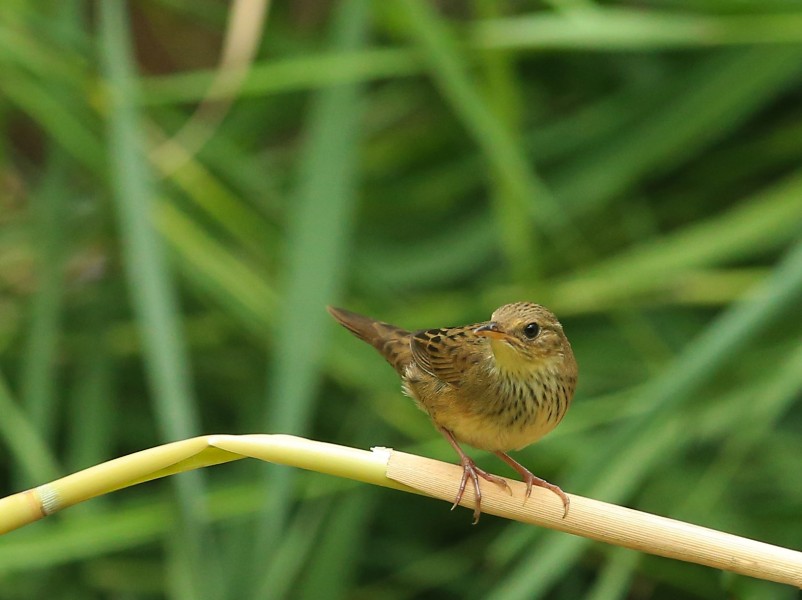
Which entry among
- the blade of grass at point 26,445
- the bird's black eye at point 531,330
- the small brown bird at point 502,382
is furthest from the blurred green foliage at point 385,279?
the bird's black eye at point 531,330

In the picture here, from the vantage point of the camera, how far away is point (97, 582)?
2.75 meters

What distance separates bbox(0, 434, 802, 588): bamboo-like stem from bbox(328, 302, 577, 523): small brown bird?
244 mm

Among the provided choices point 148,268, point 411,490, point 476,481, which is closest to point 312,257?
point 148,268

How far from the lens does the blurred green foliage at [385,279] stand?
2428mm

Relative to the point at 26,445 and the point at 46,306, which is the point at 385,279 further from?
the point at 26,445

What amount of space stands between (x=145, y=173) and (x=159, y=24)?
2213 mm

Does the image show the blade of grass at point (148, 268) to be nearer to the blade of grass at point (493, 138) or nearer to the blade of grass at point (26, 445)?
the blade of grass at point (26, 445)

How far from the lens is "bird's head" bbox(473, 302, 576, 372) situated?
147 centimetres

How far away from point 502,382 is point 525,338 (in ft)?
0.33

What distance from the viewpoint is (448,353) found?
5.34ft

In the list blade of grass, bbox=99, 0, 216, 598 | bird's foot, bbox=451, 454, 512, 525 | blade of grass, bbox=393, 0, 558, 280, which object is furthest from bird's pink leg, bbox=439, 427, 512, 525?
blade of grass, bbox=393, 0, 558, 280

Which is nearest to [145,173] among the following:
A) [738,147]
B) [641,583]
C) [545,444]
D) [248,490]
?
[248,490]

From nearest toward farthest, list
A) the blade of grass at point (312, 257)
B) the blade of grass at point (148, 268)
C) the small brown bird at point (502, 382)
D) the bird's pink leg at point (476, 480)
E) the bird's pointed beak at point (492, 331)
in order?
the bird's pink leg at point (476, 480), the bird's pointed beak at point (492, 331), the small brown bird at point (502, 382), the blade of grass at point (148, 268), the blade of grass at point (312, 257)

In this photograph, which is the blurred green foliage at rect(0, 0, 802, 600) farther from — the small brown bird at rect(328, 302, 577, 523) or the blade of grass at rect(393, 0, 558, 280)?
the small brown bird at rect(328, 302, 577, 523)
